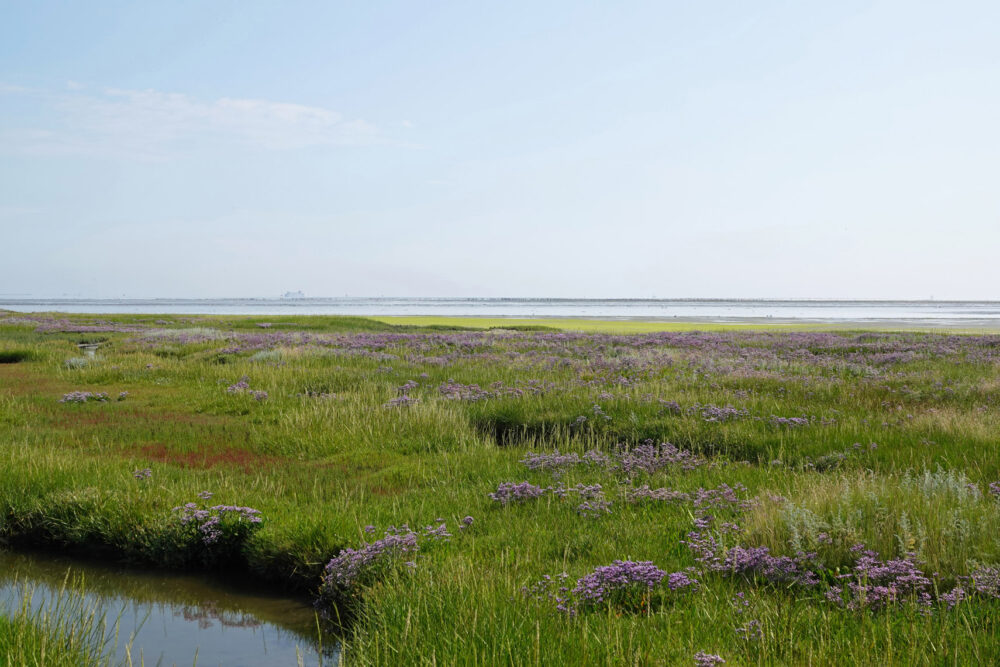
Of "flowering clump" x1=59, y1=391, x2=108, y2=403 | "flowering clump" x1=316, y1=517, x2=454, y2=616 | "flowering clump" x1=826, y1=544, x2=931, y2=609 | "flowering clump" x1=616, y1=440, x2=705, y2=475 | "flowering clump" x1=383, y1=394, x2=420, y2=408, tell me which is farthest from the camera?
"flowering clump" x1=59, y1=391, x2=108, y2=403

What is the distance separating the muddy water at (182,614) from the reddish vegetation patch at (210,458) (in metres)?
2.74

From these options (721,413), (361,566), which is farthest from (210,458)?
(721,413)

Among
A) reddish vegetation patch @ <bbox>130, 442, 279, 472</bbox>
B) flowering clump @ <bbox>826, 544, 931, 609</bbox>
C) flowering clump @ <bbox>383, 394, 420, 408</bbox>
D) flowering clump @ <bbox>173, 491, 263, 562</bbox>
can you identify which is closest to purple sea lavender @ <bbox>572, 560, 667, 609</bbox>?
flowering clump @ <bbox>826, 544, 931, 609</bbox>

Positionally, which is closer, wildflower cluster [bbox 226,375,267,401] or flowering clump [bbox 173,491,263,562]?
flowering clump [bbox 173,491,263,562]

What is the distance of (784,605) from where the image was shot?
4.64 metres

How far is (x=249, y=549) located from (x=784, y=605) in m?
5.23

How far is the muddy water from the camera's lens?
5.45 metres

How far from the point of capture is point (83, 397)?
1516 centimetres

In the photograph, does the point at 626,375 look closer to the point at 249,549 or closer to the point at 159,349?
the point at 249,549

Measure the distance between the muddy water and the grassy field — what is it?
0.31m

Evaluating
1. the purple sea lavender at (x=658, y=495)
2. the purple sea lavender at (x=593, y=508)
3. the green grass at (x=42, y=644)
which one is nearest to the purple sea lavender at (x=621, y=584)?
the purple sea lavender at (x=593, y=508)

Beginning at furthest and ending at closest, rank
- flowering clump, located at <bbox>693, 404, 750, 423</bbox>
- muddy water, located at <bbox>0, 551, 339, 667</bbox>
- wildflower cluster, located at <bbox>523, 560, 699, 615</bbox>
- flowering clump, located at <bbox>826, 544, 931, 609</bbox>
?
flowering clump, located at <bbox>693, 404, 750, 423</bbox> < muddy water, located at <bbox>0, 551, 339, 667</bbox> < wildflower cluster, located at <bbox>523, 560, 699, 615</bbox> < flowering clump, located at <bbox>826, 544, 931, 609</bbox>

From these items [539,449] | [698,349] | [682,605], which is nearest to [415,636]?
[682,605]

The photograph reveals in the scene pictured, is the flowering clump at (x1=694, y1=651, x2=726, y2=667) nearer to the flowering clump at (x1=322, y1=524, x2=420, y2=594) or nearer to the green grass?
the flowering clump at (x1=322, y1=524, x2=420, y2=594)
